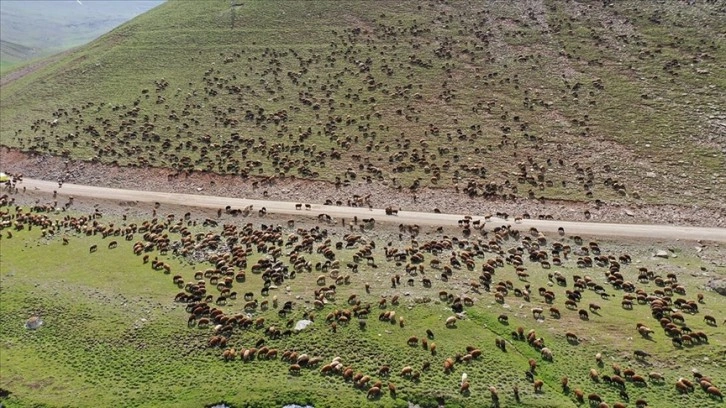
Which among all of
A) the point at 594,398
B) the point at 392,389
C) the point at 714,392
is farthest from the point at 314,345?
the point at 714,392

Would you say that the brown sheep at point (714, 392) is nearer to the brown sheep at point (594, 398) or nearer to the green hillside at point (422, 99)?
the brown sheep at point (594, 398)

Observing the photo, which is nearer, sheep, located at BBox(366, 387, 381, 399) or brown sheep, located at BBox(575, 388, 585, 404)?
brown sheep, located at BBox(575, 388, 585, 404)

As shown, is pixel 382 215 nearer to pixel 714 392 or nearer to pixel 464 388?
pixel 464 388

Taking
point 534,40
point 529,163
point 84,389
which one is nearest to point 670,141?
point 529,163

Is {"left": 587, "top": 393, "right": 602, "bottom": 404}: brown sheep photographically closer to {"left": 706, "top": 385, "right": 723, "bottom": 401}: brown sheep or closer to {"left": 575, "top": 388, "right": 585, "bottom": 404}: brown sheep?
{"left": 575, "top": 388, "right": 585, "bottom": 404}: brown sheep

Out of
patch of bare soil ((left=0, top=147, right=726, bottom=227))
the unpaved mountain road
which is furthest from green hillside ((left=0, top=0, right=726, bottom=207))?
the unpaved mountain road

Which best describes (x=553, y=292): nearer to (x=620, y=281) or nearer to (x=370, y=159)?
(x=620, y=281)
